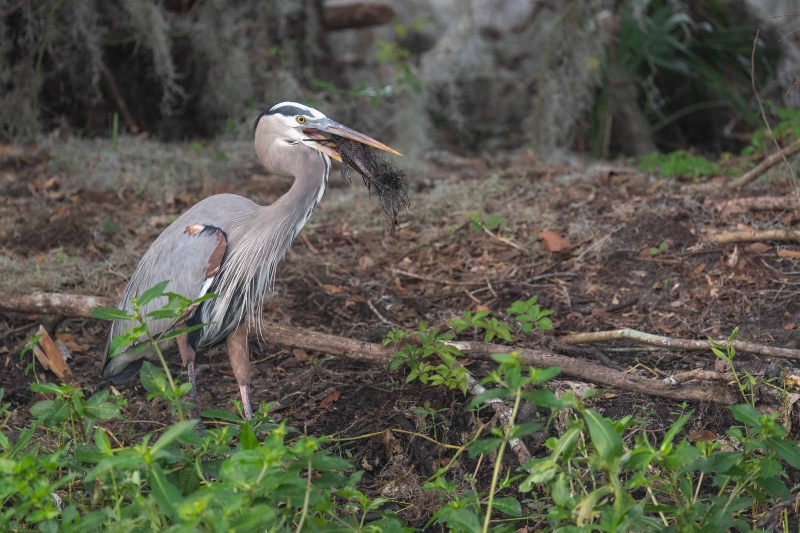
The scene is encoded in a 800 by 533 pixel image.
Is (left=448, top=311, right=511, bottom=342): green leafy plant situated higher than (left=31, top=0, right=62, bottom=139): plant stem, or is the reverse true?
(left=31, top=0, right=62, bottom=139): plant stem

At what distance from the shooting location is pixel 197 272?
3533mm

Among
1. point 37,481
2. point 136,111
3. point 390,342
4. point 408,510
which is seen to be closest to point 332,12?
point 136,111

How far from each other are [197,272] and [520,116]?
6.11 metres

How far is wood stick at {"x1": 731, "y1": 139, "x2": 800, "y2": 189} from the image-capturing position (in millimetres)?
4555

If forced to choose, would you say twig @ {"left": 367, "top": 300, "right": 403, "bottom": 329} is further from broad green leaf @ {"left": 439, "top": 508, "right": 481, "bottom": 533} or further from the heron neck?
broad green leaf @ {"left": 439, "top": 508, "right": 481, "bottom": 533}

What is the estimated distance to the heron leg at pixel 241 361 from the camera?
352 cm

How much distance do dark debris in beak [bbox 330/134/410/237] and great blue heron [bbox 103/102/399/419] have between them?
0.05m

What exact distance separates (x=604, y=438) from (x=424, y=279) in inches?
104

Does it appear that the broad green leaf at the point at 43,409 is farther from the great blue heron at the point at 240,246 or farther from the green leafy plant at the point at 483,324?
the green leafy plant at the point at 483,324

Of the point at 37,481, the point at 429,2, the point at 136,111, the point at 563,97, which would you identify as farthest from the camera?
the point at 429,2

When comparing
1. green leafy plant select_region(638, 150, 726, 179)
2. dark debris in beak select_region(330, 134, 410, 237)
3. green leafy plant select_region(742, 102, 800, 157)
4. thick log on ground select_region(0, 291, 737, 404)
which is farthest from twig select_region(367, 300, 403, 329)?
green leafy plant select_region(742, 102, 800, 157)

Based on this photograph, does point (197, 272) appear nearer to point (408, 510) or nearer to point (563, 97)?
point (408, 510)

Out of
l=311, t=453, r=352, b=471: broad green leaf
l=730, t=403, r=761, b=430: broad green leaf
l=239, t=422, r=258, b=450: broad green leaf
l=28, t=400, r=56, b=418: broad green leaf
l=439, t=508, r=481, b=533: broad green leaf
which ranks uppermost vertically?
l=239, t=422, r=258, b=450: broad green leaf

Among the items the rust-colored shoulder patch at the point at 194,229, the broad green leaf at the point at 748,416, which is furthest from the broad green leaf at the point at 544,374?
the rust-colored shoulder patch at the point at 194,229
